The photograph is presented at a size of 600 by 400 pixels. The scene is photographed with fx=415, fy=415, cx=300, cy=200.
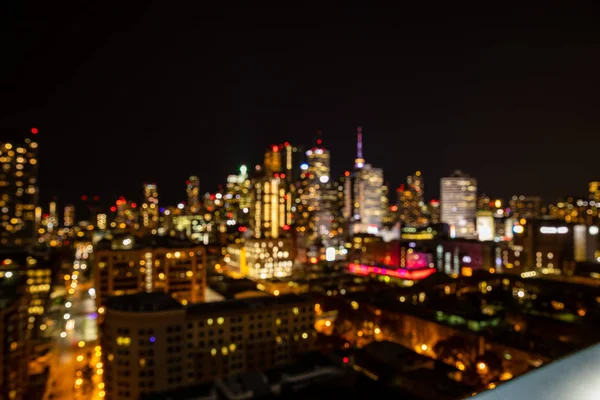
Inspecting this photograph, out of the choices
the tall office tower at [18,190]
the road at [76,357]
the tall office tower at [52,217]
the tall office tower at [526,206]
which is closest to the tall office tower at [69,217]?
the tall office tower at [52,217]

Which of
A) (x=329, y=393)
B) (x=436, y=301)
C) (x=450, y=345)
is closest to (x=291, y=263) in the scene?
(x=436, y=301)

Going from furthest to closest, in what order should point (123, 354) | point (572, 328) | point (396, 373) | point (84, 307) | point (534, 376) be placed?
point (84, 307)
point (572, 328)
point (396, 373)
point (123, 354)
point (534, 376)

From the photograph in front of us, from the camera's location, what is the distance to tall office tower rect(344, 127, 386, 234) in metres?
30.0

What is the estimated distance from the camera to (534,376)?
1.50 feet

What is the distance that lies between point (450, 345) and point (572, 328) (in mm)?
2682

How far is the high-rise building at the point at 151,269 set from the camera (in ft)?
30.9

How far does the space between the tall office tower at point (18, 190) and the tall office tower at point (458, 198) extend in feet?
84.9

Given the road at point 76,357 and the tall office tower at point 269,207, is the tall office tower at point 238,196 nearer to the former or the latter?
the tall office tower at point 269,207

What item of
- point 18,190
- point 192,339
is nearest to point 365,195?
point 18,190

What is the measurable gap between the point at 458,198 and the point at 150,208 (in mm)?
25488

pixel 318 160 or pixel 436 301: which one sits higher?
pixel 318 160

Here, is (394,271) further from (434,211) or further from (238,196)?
(434,211)

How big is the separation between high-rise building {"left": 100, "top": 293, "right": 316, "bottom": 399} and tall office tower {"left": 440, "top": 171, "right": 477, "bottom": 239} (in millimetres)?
25858

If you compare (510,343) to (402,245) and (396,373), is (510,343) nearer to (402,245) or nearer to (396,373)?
(396,373)
